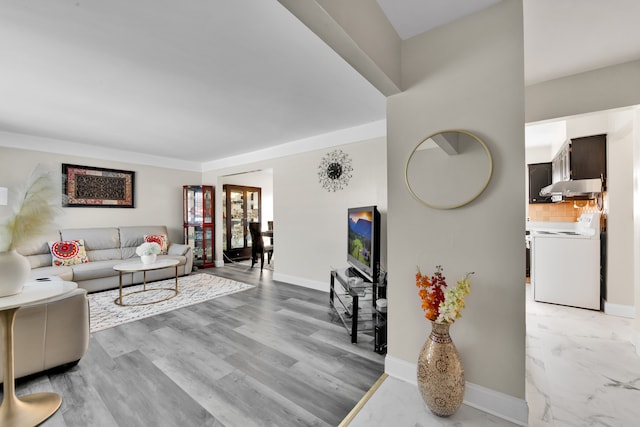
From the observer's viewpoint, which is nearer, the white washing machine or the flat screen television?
the flat screen television

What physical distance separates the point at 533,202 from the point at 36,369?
682cm

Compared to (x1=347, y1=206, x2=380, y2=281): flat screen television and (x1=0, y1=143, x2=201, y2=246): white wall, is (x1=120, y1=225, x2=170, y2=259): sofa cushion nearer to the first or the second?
(x1=0, y1=143, x2=201, y2=246): white wall

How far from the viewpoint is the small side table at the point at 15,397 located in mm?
1468

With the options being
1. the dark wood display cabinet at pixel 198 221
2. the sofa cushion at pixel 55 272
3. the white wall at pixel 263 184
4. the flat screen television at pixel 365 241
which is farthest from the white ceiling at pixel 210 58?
the white wall at pixel 263 184

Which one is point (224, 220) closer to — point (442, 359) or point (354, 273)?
point (354, 273)

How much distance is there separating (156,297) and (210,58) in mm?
3333

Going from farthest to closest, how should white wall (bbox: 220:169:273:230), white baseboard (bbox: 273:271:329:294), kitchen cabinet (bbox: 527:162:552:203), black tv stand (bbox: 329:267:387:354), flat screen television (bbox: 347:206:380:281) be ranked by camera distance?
1. white wall (bbox: 220:169:273:230)
2. kitchen cabinet (bbox: 527:162:552:203)
3. white baseboard (bbox: 273:271:329:294)
4. flat screen television (bbox: 347:206:380:281)
5. black tv stand (bbox: 329:267:387:354)

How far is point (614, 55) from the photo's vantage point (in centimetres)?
215

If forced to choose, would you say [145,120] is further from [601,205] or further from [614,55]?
[601,205]

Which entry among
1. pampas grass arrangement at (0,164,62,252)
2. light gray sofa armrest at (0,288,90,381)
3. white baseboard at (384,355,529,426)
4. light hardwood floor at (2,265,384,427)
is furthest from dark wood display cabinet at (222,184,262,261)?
white baseboard at (384,355,529,426)

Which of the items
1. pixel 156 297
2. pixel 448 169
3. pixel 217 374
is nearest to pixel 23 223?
pixel 217 374

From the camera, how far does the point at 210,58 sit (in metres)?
2.11

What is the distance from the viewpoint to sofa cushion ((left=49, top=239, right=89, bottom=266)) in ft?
13.0

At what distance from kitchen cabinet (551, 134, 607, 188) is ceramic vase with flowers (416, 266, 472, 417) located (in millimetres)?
3136
